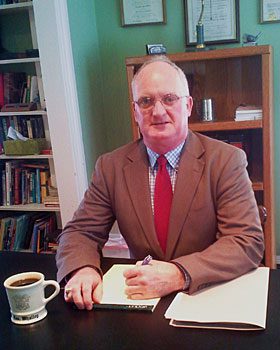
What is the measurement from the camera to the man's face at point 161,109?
4.37ft

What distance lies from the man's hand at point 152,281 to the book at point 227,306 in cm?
3

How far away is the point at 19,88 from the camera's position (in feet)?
9.29

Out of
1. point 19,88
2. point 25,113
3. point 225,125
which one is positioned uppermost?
point 19,88

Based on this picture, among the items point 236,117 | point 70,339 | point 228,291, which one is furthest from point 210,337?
point 236,117

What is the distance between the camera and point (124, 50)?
278 cm

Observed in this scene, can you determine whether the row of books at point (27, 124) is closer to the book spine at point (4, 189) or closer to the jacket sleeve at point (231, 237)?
the book spine at point (4, 189)

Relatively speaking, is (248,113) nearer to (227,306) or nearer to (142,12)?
(142,12)

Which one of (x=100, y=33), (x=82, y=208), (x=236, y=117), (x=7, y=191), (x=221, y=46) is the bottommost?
(x=7, y=191)

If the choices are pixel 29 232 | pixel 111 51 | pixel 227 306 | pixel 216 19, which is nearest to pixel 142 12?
pixel 111 51

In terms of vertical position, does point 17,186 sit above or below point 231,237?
below

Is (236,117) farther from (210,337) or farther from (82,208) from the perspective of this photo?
(210,337)

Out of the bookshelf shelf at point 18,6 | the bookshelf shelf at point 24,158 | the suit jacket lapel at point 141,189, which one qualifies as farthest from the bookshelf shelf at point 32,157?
the suit jacket lapel at point 141,189

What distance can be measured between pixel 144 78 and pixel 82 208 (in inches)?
19.9

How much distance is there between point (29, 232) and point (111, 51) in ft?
4.77
